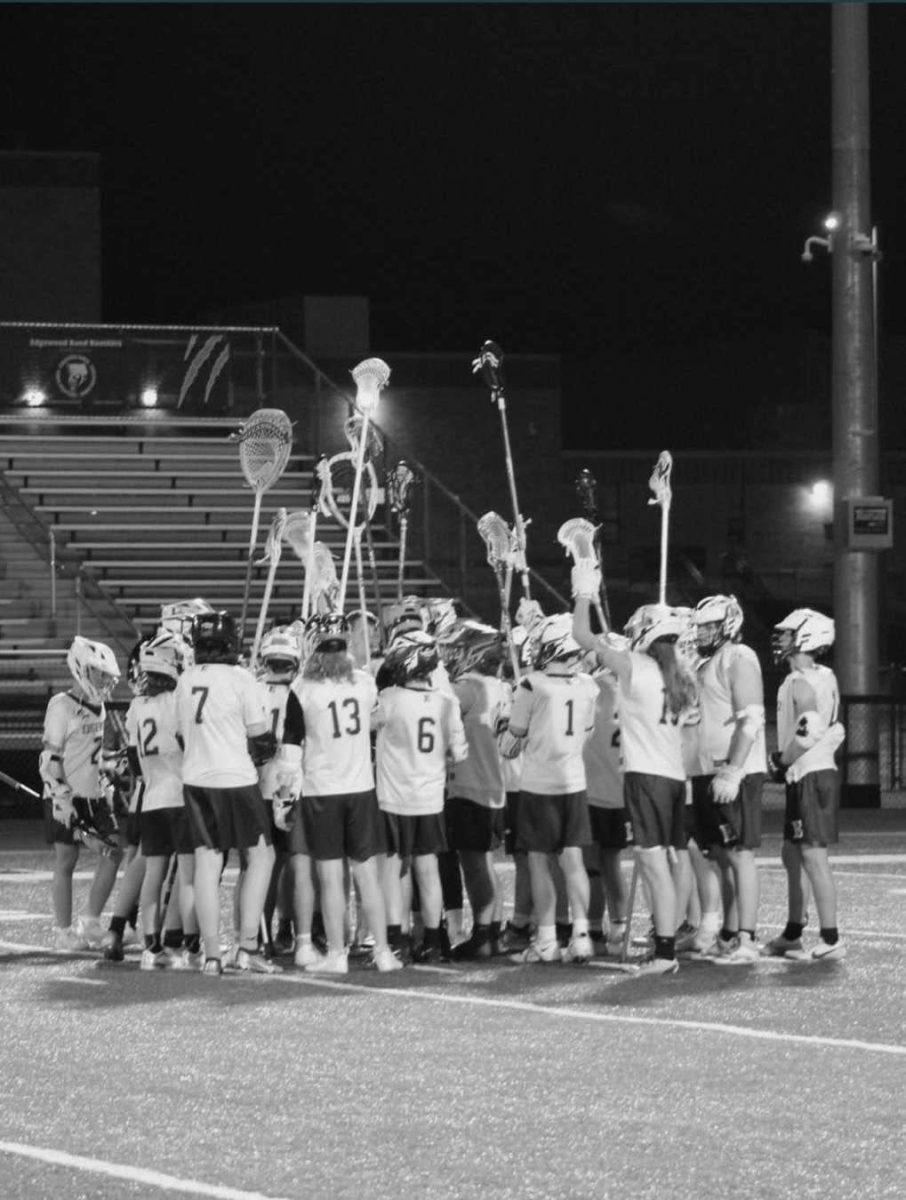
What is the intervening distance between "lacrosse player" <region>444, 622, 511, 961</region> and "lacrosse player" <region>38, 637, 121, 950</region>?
1.74 m

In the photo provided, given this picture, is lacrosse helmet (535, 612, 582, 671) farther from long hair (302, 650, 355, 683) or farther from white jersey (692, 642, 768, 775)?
long hair (302, 650, 355, 683)

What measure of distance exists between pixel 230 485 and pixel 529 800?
15.2m

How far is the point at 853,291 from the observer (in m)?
21.7

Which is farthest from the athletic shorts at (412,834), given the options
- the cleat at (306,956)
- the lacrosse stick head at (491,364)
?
the lacrosse stick head at (491,364)

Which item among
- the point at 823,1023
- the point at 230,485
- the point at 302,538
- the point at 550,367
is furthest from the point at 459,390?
the point at 823,1023

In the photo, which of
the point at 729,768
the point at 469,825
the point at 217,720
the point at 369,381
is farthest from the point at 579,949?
the point at 369,381

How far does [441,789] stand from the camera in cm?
1144

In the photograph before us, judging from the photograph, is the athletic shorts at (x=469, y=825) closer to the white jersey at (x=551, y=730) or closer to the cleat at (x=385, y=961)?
the white jersey at (x=551, y=730)

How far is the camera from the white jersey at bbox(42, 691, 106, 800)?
476 inches

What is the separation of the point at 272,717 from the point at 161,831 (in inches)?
29.2

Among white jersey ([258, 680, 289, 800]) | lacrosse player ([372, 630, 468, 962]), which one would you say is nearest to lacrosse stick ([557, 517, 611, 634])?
lacrosse player ([372, 630, 468, 962])

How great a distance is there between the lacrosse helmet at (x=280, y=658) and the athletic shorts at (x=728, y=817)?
1.99 m

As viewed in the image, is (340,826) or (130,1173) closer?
(130,1173)

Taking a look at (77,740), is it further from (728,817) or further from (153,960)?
(728,817)
